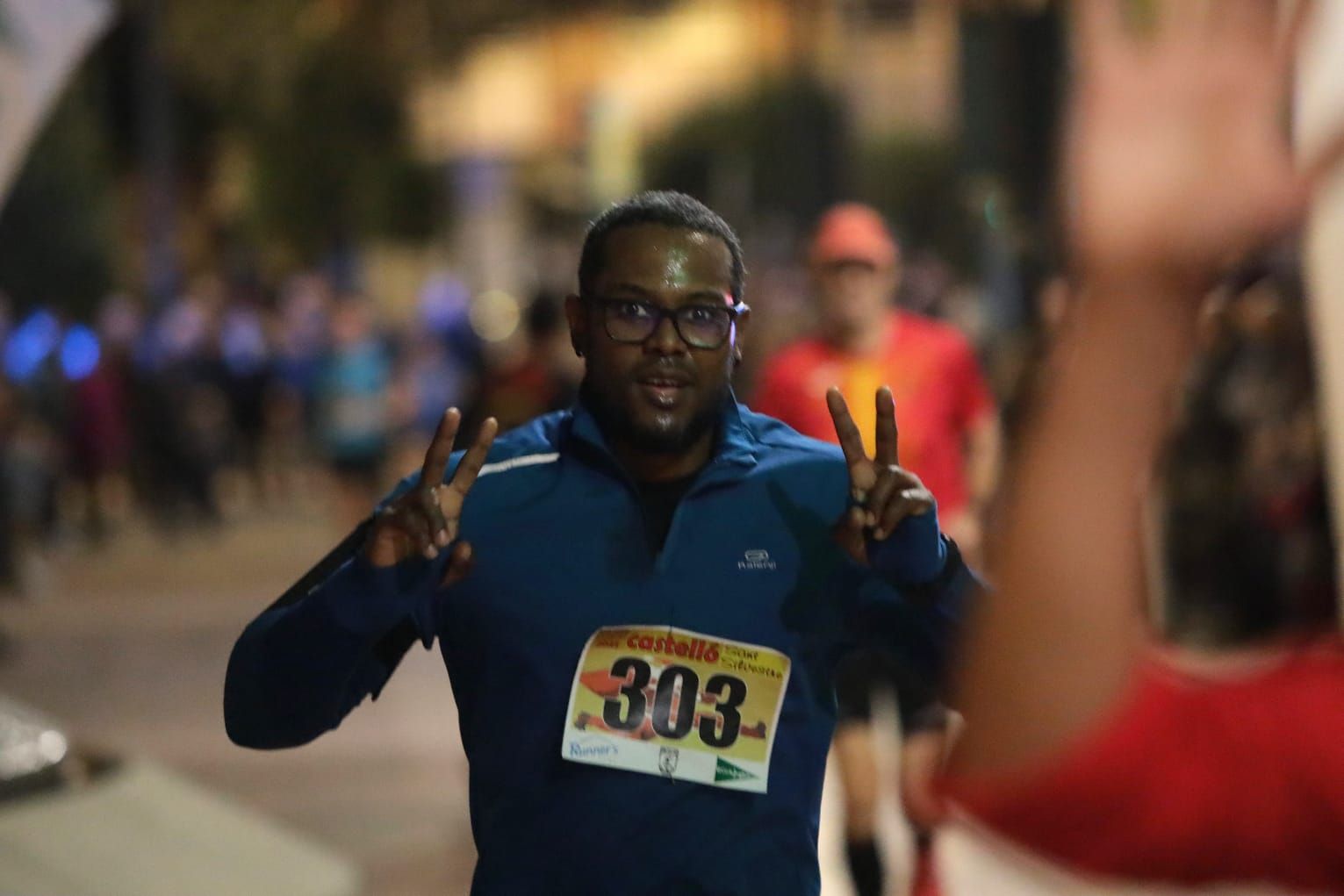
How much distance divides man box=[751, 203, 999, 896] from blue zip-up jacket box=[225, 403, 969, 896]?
3364 millimetres

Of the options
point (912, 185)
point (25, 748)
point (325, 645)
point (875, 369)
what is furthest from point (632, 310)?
point (912, 185)

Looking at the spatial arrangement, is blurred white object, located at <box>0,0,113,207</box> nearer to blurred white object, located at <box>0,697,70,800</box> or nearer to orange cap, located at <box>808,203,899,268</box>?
blurred white object, located at <box>0,697,70,800</box>

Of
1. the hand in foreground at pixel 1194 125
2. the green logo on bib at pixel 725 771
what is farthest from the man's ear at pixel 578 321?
the hand in foreground at pixel 1194 125

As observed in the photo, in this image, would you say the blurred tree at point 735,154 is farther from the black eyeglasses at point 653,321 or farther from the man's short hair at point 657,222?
the black eyeglasses at point 653,321

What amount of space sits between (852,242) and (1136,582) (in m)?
5.37

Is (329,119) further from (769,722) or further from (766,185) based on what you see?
(769,722)

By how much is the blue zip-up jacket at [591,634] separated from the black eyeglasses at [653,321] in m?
0.14

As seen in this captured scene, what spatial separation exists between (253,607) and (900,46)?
145 feet

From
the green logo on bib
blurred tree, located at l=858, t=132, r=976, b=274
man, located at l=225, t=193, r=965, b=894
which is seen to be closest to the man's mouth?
man, located at l=225, t=193, r=965, b=894

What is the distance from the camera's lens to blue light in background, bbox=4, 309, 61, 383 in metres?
16.3

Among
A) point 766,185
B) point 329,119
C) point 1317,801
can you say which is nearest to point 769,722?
point 1317,801

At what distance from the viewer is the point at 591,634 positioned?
2.53 m

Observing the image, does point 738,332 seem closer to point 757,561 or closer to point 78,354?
point 757,561

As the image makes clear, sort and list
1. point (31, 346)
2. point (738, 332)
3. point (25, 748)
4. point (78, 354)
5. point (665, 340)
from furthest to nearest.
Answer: point (31, 346) → point (78, 354) → point (25, 748) → point (738, 332) → point (665, 340)
